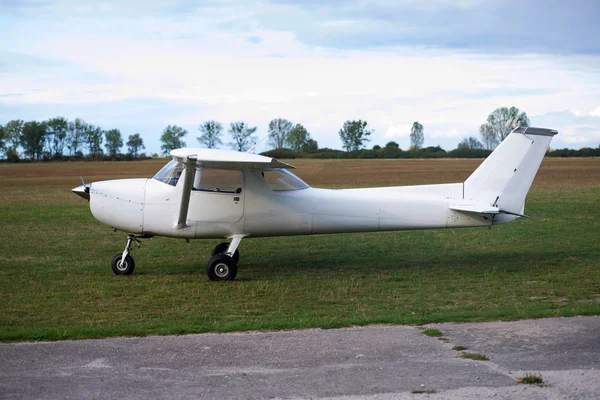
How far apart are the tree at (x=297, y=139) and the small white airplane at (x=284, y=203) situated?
10075 cm

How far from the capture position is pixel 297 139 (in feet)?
379

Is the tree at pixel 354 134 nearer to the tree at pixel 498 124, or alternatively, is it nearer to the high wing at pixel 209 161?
the tree at pixel 498 124

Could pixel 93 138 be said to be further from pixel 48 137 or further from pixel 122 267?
pixel 122 267

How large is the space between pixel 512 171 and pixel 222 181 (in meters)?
5.07

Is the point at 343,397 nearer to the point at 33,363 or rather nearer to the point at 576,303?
the point at 33,363

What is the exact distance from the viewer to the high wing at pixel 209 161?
34.5 ft

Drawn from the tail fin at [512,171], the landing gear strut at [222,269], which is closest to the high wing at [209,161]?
the landing gear strut at [222,269]

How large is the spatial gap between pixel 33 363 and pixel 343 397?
300 cm

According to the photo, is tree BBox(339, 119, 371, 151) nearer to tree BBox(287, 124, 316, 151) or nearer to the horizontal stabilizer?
tree BBox(287, 124, 316, 151)

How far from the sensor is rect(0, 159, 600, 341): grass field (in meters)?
8.49

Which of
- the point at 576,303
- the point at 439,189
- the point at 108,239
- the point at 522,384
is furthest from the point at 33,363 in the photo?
the point at 108,239

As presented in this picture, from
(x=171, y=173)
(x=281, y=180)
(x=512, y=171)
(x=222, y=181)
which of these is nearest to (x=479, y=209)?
(x=512, y=171)

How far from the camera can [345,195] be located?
1224cm

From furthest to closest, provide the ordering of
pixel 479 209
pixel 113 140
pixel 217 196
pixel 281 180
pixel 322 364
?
pixel 113 140 < pixel 281 180 < pixel 217 196 < pixel 479 209 < pixel 322 364
